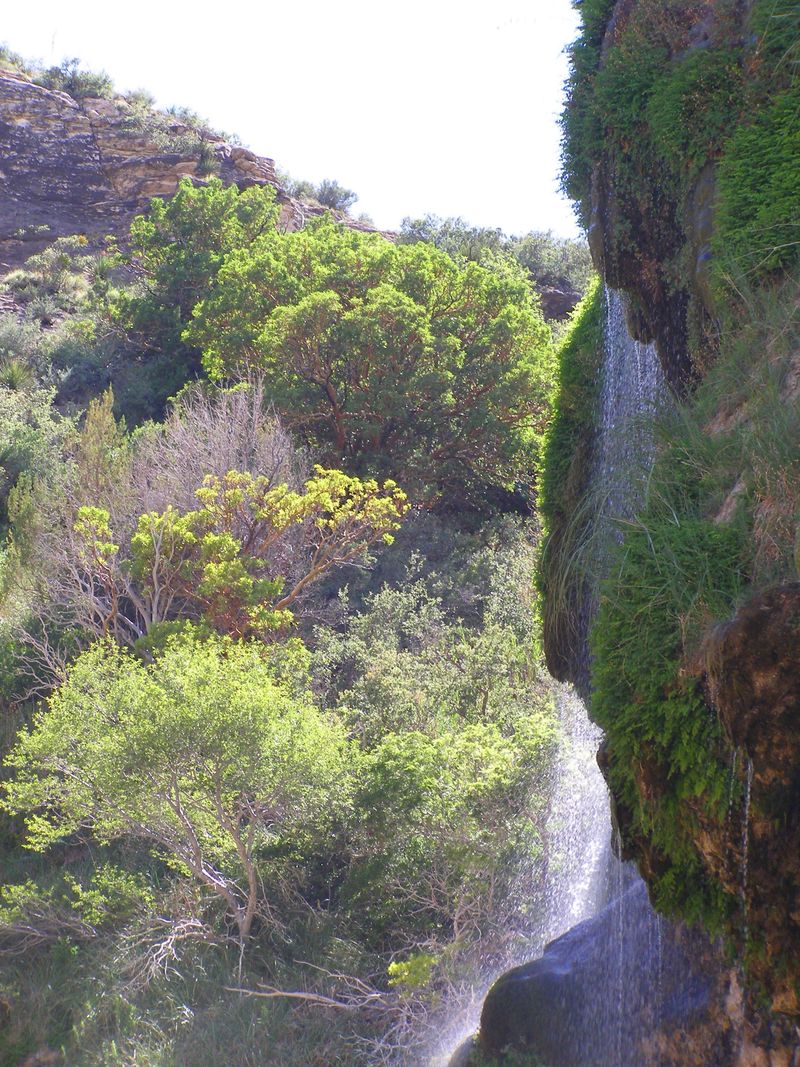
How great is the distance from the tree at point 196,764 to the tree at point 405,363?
10643mm

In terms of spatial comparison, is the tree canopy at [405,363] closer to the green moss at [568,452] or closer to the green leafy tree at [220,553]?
the green leafy tree at [220,553]

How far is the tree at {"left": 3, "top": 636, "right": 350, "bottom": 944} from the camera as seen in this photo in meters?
10.4

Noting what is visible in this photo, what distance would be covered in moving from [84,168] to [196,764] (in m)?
38.5

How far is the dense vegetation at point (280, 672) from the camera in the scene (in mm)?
10367

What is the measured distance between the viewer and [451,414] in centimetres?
2177

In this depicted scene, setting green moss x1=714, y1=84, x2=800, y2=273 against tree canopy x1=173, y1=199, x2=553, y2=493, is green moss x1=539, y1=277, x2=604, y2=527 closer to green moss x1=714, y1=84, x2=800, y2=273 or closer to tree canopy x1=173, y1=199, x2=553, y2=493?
green moss x1=714, y1=84, x2=800, y2=273

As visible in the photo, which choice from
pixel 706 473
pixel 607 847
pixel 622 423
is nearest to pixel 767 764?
pixel 706 473

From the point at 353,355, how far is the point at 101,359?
11.5 meters

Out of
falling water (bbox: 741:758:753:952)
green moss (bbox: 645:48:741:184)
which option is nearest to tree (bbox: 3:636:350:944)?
green moss (bbox: 645:48:741:184)

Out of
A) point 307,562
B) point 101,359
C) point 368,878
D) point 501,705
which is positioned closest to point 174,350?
point 101,359

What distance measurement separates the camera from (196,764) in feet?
34.7

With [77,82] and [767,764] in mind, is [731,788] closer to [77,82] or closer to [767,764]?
[767,764]

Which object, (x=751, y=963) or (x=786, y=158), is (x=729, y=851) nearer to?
(x=751, y=963)

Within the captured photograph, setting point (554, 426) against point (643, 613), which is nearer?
point (643, 613)
